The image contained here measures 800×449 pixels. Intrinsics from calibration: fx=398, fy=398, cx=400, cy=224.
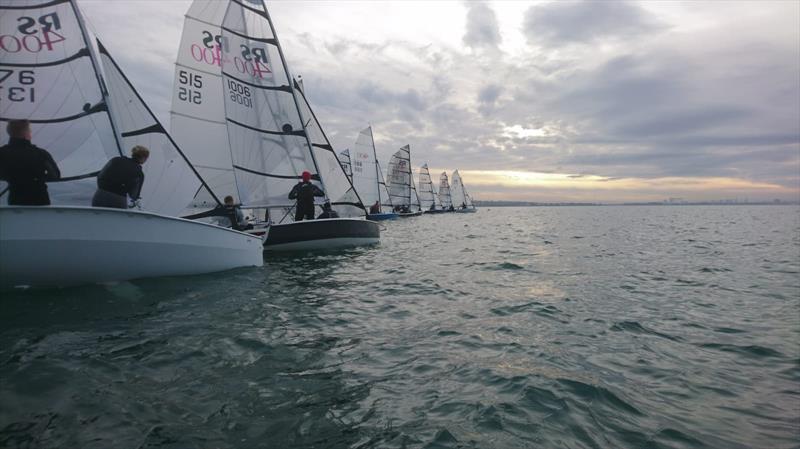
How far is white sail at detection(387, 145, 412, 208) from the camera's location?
58.2 m

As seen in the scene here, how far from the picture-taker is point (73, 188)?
826 cm

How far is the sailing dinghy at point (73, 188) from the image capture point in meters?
6.17

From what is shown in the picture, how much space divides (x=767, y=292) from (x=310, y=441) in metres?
11.4

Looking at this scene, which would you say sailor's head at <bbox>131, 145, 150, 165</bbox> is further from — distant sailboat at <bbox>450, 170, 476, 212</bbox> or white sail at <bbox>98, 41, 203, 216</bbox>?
distant sailboat at <bbox>450, 170, 476, 212</bbox>

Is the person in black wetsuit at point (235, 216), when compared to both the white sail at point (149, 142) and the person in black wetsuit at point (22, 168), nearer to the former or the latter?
the white sail at point (149, 142)

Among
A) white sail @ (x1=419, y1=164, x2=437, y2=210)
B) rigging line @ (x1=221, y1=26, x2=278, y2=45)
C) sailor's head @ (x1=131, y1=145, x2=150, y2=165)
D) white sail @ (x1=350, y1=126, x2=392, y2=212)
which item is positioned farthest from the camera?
white sail @ (x1=419, y1=164, x2=437, y2=210)

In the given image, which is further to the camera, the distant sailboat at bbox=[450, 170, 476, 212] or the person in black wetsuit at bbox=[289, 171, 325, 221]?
the distant sailboat at bbox=[450, 170, 476, 212]

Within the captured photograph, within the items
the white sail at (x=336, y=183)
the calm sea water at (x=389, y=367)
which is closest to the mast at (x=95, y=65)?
the calm sea water at (x=389, y=367)

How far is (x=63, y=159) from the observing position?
8.12 metres

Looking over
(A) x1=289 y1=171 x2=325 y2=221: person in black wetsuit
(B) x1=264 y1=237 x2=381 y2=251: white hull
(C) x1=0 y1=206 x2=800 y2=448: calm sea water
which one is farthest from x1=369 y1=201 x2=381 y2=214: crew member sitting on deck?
(C) x1=0 y1=206 x2=800 y2=448: calm sea water

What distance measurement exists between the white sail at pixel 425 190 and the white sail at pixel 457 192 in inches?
425

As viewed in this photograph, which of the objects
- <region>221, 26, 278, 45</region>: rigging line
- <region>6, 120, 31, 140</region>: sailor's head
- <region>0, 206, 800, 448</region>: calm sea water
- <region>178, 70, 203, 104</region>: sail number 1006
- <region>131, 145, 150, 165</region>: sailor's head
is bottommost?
<region>0, 206, 800, 448</region>: calm sea water

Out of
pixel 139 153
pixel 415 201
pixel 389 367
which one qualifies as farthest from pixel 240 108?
pixel 415 201

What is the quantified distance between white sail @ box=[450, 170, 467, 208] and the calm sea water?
7940 centimetres
